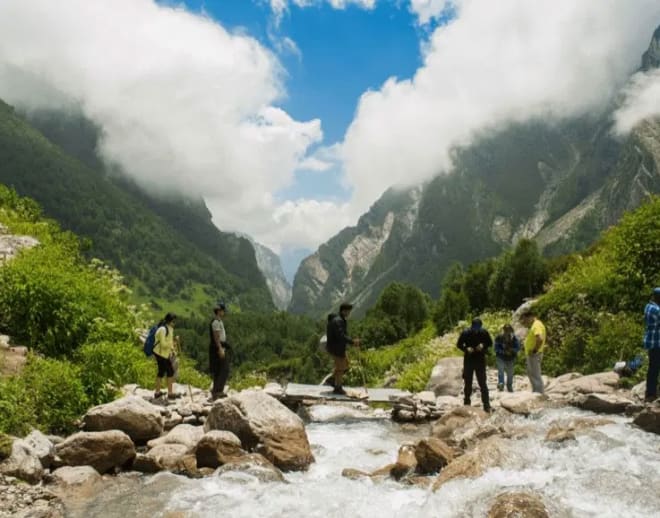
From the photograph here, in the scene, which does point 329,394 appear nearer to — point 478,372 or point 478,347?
point 478,372

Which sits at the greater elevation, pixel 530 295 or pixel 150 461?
pixel 530 295

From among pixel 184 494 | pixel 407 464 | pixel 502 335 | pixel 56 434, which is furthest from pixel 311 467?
pixel 502 335

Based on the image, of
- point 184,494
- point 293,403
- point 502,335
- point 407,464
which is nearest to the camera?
point 184,494

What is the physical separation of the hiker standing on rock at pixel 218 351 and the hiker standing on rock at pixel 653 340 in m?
11.8

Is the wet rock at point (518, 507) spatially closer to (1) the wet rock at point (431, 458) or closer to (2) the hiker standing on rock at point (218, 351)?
(1) the wet rock at point (431, 458)

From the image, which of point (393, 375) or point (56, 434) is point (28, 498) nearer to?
point (56, 434)

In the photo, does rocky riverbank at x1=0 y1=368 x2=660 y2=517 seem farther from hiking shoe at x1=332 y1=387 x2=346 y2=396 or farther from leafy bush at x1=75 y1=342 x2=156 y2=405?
hiking shoe at x1=332 y1=387 x2=346 y2=396

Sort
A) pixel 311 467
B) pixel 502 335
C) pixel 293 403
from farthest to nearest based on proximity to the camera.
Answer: pixel 502 335, pixel 293 403, pixel 311 467

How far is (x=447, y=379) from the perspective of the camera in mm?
22641

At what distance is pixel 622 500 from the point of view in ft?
29.6

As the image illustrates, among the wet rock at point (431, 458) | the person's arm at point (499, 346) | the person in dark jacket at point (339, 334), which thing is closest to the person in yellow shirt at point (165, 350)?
the person in dark jacket at point (339, 334)

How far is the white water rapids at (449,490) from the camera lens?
9.12 metres

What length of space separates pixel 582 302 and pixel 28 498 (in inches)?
982

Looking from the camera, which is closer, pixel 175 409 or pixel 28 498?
Answer: pixel 28 498
